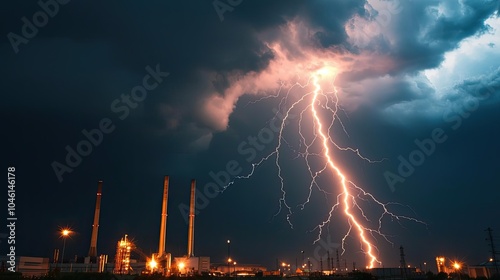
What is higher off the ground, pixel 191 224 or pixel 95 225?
pixel 191 224

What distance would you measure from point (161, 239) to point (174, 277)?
1352 inches

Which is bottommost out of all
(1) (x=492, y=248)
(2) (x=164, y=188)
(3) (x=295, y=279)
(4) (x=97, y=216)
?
(3) (x=295, y=279)

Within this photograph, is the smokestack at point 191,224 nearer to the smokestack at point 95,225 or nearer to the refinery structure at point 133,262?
the refinery structure at point 133,262

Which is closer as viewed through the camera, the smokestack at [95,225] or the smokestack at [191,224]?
the smokestack at [95,225]

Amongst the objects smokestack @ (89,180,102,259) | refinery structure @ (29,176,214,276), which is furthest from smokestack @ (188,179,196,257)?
smokestack @ (89,180,102,259)

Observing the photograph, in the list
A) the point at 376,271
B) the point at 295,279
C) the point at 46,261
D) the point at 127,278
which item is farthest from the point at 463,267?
the point at 46,261

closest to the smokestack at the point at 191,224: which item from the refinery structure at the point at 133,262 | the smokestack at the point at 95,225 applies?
the refinery structure at the point at 133,262

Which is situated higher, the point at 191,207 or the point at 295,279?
the point at 191,207

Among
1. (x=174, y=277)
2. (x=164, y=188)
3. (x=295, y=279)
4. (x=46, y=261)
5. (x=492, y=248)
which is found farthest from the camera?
(x=164, y=188)

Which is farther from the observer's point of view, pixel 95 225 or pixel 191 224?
pixel 191 224

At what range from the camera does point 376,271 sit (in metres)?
91.6

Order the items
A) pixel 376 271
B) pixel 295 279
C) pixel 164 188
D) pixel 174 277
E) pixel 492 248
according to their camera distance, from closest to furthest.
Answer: pixel 174 277 < pixel 492 248 < pixel 295 279 < pixel 164 188 < pixel 376 271

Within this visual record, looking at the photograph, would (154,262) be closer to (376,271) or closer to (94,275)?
(94,275)

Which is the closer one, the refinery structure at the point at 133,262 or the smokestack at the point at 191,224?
the refinery structure at the point at 133,262
